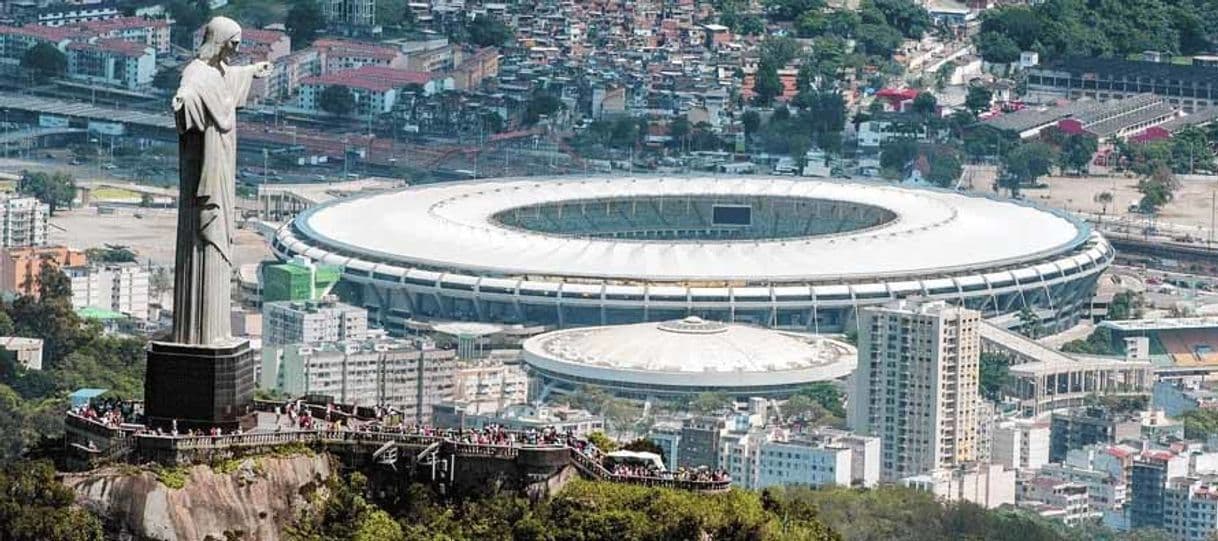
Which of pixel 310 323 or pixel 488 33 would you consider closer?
pixel 310 323

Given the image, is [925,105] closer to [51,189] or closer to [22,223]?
[51,189]

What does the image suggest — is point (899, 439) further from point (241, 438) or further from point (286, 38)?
point (286, 38)

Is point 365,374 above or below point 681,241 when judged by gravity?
above

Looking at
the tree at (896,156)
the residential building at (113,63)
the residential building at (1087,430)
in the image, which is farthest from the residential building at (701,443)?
the residential building at (113,63)

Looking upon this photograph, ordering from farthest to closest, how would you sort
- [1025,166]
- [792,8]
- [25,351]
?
[792,8] → [1025,166] → [25,351]

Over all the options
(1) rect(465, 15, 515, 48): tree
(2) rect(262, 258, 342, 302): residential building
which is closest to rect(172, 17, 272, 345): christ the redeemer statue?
(2) rect(262, 258, 342, 302): residential building

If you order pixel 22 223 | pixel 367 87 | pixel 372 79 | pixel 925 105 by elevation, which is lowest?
pixel 22 223

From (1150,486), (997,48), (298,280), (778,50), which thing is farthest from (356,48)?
(1150,486)
